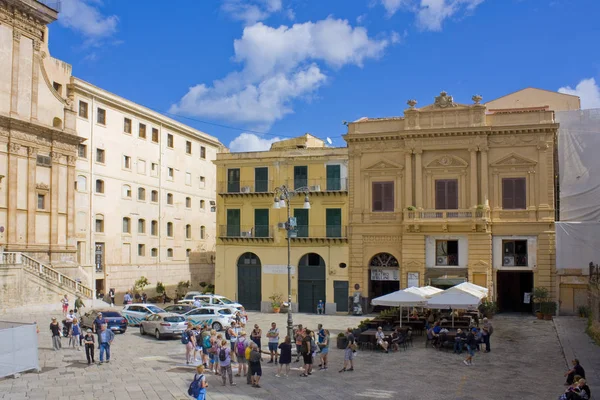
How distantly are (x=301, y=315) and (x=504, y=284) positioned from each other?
44.8 feet

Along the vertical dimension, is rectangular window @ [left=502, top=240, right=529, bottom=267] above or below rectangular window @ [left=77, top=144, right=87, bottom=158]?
below

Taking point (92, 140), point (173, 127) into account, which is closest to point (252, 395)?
point (92, 140)

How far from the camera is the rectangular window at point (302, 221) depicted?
4294 cm

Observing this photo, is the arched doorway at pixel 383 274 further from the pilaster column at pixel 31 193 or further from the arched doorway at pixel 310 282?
the pilaster column at pixel 31 193

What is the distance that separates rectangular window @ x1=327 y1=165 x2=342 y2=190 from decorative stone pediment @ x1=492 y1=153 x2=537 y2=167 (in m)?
10.2

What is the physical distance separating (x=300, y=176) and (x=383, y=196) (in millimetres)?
6321

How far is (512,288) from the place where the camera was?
40.9m

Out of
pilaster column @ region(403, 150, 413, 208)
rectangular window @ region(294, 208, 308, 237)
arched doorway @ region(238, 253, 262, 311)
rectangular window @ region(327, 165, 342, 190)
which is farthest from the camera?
arched doorway @ region(238, 253, 262, 311)

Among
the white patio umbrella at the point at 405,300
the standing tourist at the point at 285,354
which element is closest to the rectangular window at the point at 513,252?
the white patio umbrella at the point at 405,300

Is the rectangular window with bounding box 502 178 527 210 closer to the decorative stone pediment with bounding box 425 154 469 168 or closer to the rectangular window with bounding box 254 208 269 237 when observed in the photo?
the decorative stone pediment with bounding box 425 154 469 168

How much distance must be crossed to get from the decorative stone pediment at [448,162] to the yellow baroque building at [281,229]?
6.05m

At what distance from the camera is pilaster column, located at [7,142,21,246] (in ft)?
131

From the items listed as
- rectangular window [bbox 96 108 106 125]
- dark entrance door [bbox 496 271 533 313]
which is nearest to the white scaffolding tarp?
dark entrance door [bbox 496 271 533 313]

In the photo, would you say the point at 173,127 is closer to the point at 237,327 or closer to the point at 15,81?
the point at 15,81
